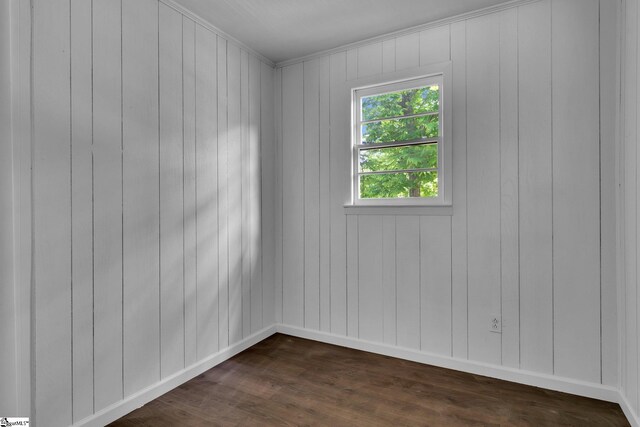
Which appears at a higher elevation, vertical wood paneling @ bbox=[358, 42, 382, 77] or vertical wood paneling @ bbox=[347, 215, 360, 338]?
vertical wood paneling @ bbox=[358, 42, 382, 77]

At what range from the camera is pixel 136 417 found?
6.63 ft

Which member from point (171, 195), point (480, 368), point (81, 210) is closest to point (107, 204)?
point (81, 210)

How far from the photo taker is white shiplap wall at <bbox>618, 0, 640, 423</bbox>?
5.98 ft

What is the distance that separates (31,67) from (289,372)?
2.34 metres

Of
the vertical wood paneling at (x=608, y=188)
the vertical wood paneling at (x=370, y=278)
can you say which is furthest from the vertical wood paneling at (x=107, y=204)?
the vertical wood paneling at (x=608, y=188)

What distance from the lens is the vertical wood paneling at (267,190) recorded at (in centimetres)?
325

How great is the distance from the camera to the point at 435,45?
2648mm

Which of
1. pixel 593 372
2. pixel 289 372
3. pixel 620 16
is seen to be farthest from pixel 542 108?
pixel 289 372

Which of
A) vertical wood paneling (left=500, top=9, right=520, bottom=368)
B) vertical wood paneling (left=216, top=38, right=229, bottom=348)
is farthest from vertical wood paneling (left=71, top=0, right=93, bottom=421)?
vertical wood paneling (left=500, top=9, right=520, bottom=368)

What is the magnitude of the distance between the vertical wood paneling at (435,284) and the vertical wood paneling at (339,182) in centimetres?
67

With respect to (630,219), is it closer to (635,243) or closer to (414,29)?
(635,243)

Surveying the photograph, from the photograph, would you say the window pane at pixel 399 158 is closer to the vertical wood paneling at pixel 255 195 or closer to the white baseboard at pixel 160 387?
Result: the vertical wood paneling at pixel 255 195

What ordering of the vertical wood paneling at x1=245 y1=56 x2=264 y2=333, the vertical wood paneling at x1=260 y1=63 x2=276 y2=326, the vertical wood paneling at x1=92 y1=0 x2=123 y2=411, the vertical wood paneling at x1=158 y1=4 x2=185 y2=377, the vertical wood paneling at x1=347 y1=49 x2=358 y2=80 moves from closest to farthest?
1. the vertical wood paneling at x1=92 y1=0 x2=123 y2=411
2. the vertical wood paneling at x1=158 y1=4 x2=185 y2=377
3. the vertical wood paneling at x1=347 y1=49 x2=358 y2=80
4. the vertical wood paneling at x1=245 y1=56 x2=264 y2=333
5. the vertical wood paneling at x1=260 y1=63 x2=276 y2=326

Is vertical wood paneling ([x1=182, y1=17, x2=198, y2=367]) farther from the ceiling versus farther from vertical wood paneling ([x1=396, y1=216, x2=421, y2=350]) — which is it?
vertical wood paneling ([x1=396, y1=216, x2=421, y2=350])
